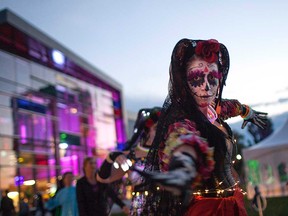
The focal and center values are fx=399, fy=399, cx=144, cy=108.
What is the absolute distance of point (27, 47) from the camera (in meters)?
19.6

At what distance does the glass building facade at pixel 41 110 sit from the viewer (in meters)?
17.2

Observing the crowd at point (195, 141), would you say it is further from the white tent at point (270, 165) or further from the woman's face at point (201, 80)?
the white tent at point (270, 165)

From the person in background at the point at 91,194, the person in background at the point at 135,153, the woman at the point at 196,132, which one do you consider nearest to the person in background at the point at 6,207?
the person in background at the point at 91,194

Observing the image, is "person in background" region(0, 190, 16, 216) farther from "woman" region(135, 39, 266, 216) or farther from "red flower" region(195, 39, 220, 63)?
"red flower" region(195, 39, 220, 63)

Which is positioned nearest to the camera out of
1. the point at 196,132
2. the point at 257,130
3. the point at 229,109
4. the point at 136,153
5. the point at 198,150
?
the point at 198,150

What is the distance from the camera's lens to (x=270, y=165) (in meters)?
15.3

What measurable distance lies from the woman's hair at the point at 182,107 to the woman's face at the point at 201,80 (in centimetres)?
3

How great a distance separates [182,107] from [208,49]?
385mm

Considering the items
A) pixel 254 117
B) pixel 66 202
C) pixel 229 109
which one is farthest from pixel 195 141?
pixel 66 202

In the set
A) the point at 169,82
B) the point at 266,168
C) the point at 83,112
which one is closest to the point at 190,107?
the point at 169,82

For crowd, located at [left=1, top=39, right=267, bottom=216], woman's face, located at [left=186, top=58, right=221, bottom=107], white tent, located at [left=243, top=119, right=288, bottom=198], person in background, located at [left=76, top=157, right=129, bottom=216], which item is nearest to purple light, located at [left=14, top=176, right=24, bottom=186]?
white tent, located at [left=243, top=119, right=288, bottom=198]

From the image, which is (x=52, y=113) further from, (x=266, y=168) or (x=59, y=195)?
(x=59, y=195)

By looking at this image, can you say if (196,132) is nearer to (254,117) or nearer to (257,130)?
(254,117)

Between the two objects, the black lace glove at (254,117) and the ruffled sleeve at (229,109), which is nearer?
the ruffled sleeve at (229,109)
